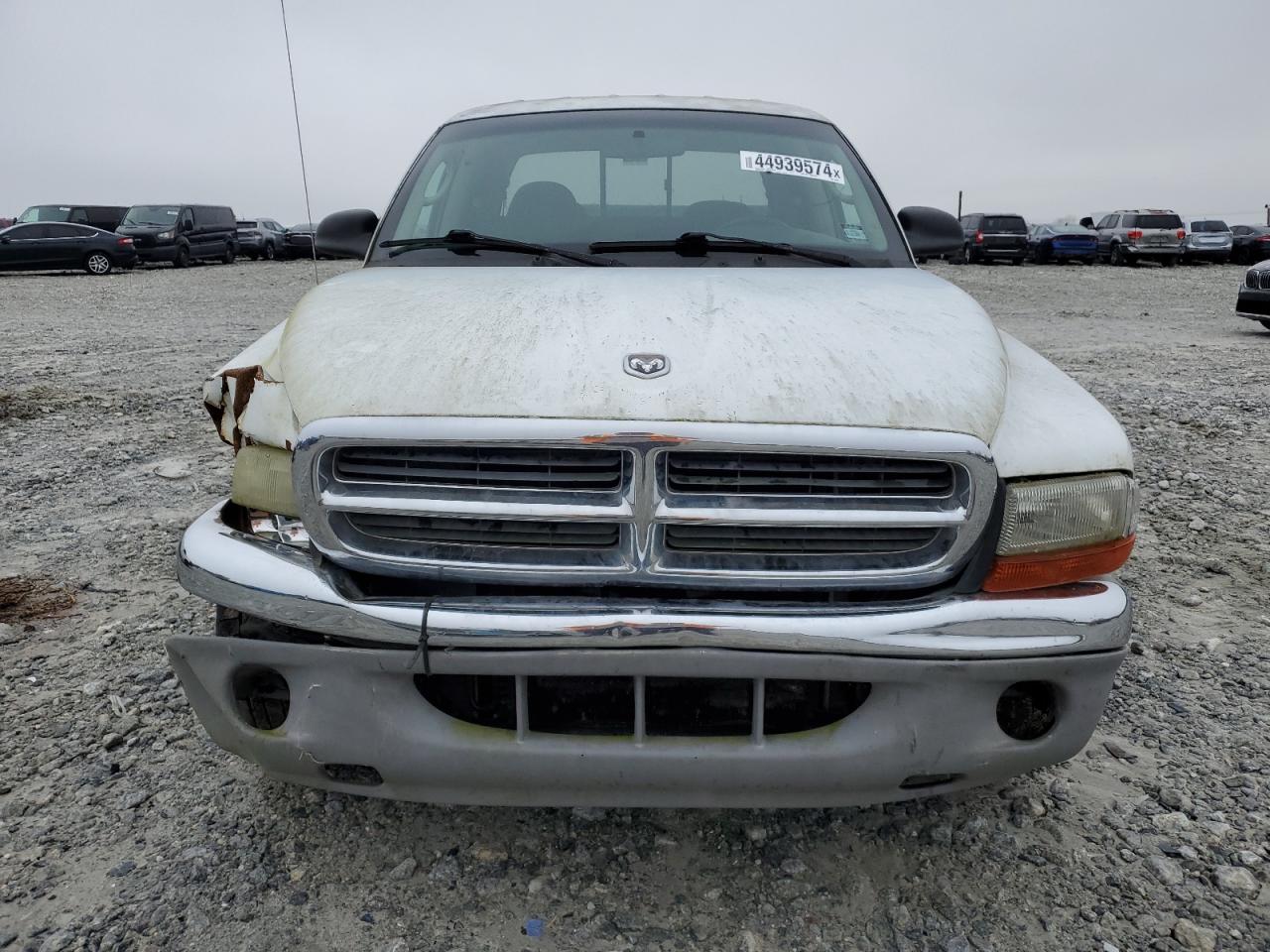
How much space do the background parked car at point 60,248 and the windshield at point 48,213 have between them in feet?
8.45

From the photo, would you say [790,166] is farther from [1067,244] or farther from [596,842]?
[1067,244]

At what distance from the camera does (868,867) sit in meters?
2.18

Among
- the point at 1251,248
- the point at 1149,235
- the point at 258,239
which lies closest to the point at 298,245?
the point at 258,239

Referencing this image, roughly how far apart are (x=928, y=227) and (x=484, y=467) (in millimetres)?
2291

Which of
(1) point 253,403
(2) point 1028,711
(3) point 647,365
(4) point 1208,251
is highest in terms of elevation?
(3) point 647,365

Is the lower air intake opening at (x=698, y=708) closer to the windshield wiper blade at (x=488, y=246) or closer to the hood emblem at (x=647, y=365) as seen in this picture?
the hood emblem at (x=647, y=365)

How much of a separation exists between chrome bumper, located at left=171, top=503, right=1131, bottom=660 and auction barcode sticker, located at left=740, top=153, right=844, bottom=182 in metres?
1.82

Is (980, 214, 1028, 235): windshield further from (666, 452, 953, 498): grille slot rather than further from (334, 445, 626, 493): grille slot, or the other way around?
(334, 445, 626, 493): grille slot

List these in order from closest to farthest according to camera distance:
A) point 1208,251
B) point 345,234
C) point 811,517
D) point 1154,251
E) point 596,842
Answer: point 811,517 → point 596,842 → point 345,234 → point 1154,251 → point 1208,251

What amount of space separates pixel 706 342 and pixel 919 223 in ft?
5.97

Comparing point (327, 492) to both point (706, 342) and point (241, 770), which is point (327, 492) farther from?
point (241, 770)

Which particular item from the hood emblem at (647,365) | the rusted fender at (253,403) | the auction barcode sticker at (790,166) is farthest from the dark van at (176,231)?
the hood emblem at (647,365)

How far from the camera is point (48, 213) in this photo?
25.0m

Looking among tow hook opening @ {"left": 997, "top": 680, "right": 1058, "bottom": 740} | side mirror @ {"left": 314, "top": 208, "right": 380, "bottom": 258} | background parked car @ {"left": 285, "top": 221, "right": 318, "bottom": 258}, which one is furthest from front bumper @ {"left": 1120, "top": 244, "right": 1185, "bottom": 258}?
tow hook opening @ {"left": 997, "top": 680, "right": 1058, "bottom": 740}
